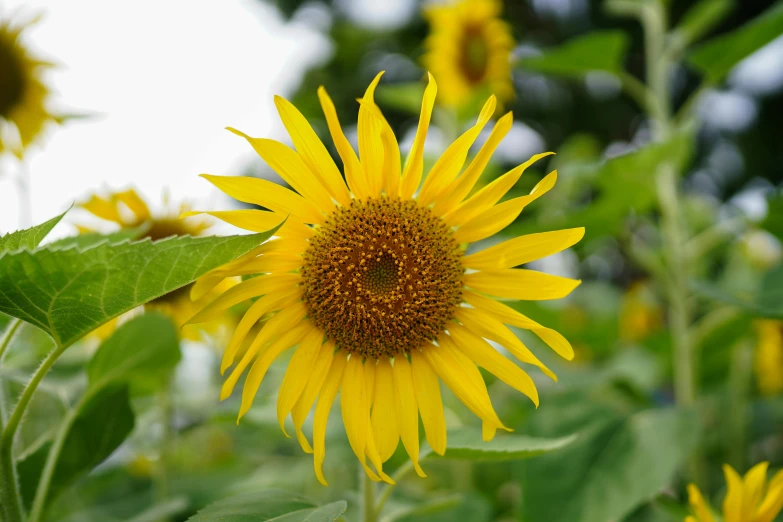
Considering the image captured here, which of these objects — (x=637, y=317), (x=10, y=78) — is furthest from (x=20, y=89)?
(x=637, y=317)

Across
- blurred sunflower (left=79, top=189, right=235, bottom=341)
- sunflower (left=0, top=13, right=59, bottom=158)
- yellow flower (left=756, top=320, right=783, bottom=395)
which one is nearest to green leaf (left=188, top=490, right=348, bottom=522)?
blurred sunflower (left=79, top=189, right=235, bottom=341)

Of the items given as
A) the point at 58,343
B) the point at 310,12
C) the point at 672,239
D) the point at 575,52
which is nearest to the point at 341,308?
the point at 58,343

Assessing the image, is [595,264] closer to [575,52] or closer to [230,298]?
[575,52]

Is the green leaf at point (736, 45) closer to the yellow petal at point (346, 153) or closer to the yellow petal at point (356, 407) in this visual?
the yellow petal at point (346, 153)

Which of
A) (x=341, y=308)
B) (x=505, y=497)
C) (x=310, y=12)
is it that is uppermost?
(x=310, y=12)

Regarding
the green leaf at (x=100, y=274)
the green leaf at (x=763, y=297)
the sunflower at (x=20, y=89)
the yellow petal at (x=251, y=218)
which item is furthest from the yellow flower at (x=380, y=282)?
the sunflower at (x=20, y=89)

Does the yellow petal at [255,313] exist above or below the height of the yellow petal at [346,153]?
below
